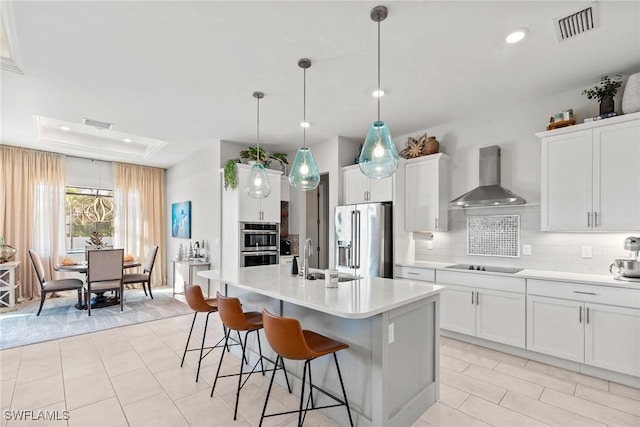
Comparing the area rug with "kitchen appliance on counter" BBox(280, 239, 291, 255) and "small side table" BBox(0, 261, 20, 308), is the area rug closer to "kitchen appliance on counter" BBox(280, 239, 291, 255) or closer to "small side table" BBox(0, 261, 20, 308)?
"small side table" BBox(0, 261, 20, 308)

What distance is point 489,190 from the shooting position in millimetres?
3695

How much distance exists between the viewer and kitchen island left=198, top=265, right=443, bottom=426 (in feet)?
6.43

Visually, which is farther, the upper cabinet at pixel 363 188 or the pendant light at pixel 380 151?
the upper cabinet at pixel 363 188

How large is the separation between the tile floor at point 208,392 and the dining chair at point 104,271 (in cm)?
144

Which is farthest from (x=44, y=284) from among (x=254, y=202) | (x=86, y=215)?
(x=254, y=202)

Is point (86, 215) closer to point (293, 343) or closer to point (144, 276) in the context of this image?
point (144, 276)

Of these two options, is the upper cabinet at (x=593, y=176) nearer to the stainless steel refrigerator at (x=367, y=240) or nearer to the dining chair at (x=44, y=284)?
the stainless steel refrigerator at (x=367, y=240)

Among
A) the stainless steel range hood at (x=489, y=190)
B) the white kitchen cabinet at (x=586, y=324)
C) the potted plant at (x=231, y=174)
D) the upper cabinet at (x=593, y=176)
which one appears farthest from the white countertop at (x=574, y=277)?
the potted plant at (x=231, y=174)

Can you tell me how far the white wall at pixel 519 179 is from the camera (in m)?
3.30

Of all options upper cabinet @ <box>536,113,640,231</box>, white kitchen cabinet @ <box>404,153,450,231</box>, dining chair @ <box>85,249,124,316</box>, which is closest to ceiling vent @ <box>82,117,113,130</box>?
dining chair @ <box>85,249,124,316</box>

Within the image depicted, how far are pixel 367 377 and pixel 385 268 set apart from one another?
94.7 inches

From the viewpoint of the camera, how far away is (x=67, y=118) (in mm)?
4230

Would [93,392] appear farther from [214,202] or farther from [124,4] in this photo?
[214,202]

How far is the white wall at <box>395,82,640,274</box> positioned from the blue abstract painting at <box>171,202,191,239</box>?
14.4 feet
